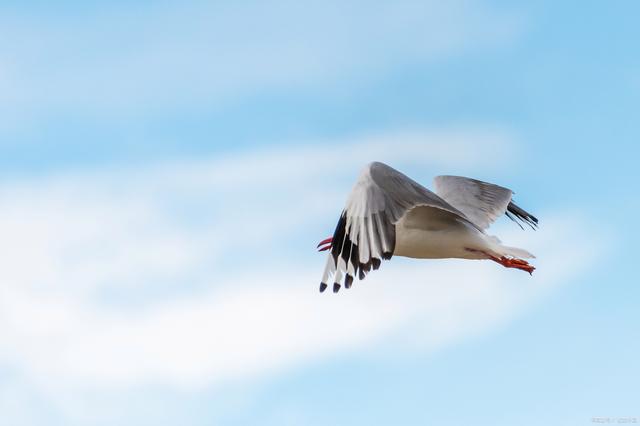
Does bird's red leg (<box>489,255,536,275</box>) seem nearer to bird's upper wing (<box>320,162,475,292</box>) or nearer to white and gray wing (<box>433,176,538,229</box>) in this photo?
white and gray wing (<box>433,176,538,229</box>)

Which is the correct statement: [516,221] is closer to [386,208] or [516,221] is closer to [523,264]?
[523,264]

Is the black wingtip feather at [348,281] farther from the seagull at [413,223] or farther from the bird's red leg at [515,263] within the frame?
the bird's red leg at [515,263]

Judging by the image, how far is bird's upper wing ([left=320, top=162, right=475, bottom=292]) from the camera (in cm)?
1226

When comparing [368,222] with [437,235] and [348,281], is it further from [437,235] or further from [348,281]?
[437,235]

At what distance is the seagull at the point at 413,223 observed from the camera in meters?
12.4

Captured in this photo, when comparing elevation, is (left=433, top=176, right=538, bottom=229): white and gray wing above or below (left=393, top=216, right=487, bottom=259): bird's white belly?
above

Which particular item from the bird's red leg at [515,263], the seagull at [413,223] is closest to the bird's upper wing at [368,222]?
the seagull at [413,223]

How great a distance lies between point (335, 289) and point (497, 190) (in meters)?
6.05

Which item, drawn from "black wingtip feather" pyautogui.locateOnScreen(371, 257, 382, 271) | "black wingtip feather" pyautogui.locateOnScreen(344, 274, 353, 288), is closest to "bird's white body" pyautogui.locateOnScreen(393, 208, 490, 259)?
"black wingtip feather" pyautogui.locateOnScreen(371, 257, 382, 271)

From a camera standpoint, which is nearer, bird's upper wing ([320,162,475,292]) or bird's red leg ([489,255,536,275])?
bird's upper wing ([320,162,475,292])

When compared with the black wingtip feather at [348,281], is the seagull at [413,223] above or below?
above

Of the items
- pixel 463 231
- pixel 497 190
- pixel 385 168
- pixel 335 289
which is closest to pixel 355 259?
pixel 335 289

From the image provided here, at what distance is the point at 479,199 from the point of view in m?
16.9

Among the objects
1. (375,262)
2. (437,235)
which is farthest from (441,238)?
(375,262)
